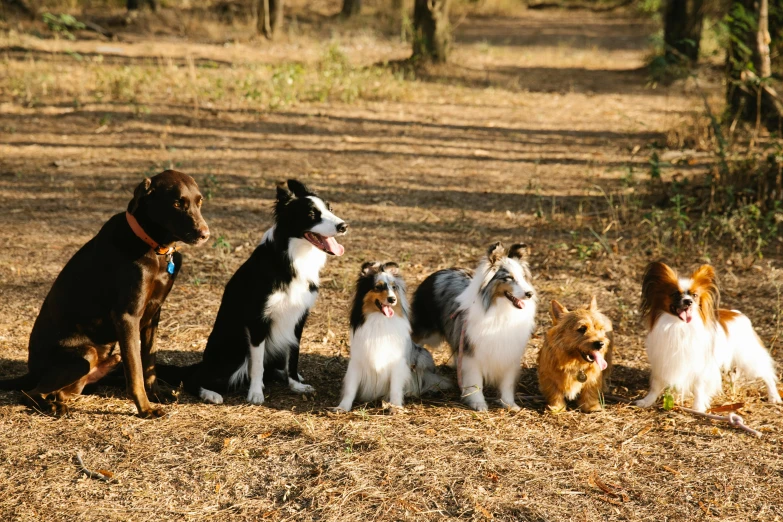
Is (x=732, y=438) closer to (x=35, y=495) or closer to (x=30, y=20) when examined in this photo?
(x=35, y=495)

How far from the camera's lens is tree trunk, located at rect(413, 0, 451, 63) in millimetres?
15805

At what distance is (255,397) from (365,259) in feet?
8.68

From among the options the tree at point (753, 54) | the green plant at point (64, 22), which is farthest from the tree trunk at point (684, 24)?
the green plant at point (64, 22)

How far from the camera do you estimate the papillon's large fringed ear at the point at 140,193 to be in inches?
165

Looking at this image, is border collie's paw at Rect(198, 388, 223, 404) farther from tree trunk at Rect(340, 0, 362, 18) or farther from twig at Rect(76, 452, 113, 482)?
tree trunk at Rect(340, 0, 362, 18)

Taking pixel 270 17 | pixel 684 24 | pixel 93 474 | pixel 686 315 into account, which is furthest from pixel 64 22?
pixel 684 24

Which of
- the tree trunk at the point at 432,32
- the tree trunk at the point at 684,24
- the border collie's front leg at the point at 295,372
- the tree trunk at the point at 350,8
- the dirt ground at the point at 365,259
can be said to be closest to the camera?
the dirt ground at the point at 365,259

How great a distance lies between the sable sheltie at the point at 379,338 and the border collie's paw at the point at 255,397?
0.52 m

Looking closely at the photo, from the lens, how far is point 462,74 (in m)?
16.0

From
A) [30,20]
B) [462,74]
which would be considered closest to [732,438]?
[462,74]

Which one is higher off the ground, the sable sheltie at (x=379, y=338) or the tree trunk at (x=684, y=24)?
the tree trunk at (x=684, y=24)

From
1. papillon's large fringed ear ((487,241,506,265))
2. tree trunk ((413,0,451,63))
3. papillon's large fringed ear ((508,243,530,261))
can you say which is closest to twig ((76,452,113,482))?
papillon's large fringed ear ((487,241,506,265))

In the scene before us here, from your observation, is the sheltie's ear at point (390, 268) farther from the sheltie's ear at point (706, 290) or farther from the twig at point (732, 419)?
the twig at point (732, 419)

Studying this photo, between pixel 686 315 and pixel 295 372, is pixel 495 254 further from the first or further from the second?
pixel 295 372
